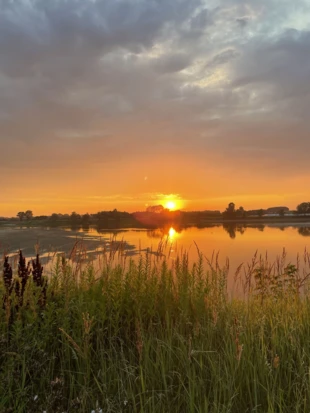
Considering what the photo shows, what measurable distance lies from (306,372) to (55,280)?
139 inches

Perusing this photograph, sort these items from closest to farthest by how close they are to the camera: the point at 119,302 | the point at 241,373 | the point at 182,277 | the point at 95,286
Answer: the point at 241,373, the point at 119,302, the point at 95,286, the point at 182,277

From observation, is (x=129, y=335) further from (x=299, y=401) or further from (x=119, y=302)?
(x=299, y=401)

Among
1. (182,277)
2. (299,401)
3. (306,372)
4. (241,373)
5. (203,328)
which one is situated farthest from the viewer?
(182,277)

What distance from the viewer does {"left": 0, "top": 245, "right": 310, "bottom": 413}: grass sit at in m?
3.54

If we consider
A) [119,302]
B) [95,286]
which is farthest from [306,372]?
[95,286]

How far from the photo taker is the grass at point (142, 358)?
3.54 meters

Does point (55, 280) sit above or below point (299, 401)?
above

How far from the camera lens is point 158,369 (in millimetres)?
4074

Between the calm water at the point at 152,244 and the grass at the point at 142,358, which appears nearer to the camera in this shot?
the grass at the point at 142,358

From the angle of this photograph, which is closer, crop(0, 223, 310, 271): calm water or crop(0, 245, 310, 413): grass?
crop(0, 245, 310, 413): grass

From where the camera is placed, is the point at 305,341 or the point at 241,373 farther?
the point at 305,341

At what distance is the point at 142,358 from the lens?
14.4 feet

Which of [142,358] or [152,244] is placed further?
[152,244]

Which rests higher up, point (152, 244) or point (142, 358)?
point (152, 244)
